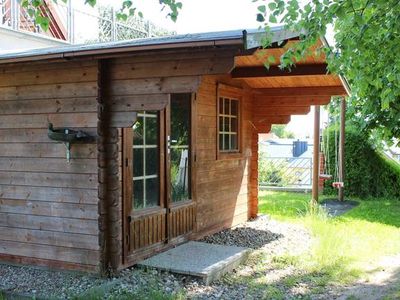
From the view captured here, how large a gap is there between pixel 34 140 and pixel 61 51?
1193mm

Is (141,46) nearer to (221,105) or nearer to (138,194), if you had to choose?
(138,194)

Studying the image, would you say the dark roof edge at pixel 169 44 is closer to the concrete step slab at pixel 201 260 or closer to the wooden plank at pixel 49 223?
the wooden plank at pixel 49 223

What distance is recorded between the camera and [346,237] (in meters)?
7.65

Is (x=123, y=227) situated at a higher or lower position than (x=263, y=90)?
lower

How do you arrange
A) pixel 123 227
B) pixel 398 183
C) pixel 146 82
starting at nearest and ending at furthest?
pixel 146 82, pixel 123 227, pixel 398 183

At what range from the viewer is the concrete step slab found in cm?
550

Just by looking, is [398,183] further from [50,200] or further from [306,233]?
[50,200]

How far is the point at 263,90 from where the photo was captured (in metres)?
9.22

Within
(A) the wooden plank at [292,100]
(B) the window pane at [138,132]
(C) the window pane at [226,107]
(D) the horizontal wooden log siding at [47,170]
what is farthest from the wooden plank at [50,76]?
(A) the wooden plank at [292,100]

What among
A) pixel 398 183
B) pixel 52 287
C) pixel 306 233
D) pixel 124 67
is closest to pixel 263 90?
pixel 306 233

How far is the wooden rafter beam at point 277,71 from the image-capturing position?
714cm

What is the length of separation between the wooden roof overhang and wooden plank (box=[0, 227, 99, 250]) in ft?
10.0

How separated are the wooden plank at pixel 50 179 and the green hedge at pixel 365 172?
979cm

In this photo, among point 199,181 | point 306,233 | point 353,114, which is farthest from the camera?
point 353,114
